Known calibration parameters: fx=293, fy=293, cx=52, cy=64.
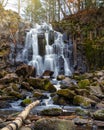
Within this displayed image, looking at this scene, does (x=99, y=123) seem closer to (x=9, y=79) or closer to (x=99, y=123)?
(x=99, y=123)

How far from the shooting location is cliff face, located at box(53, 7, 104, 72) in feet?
97.7

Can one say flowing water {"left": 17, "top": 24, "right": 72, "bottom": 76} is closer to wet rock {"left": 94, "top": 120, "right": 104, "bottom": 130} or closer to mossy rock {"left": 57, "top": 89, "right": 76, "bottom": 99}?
mossy rock {"left": 57, "top": 89, "right": 76, "bottom": 99}

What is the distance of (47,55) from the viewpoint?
99.5 feet

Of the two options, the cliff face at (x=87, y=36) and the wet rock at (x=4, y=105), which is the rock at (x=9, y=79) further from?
the cliff face at (x=87, y=36)

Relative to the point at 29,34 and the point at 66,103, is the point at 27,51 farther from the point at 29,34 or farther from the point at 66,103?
the point at 66,103

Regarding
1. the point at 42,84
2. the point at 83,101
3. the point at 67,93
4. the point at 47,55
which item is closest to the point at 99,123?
the point at 83,101

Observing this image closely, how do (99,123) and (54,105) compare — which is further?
(54,105)

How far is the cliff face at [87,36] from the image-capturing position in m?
29.8

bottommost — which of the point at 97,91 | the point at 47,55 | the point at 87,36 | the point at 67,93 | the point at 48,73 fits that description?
the point at 97,91

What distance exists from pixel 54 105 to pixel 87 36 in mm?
18259

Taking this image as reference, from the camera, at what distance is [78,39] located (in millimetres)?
32125

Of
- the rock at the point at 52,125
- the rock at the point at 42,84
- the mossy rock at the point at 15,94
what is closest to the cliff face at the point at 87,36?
the rock at the point at 42,84

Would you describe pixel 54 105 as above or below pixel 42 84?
below

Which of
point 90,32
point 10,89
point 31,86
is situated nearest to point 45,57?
point 90,32
